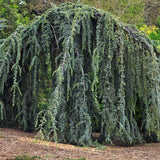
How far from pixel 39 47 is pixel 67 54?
0.62m

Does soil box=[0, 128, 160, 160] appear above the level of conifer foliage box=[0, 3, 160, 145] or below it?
below

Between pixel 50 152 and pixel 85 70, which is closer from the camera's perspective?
pixel 50 152

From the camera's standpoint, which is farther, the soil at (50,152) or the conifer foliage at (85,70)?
the conifer foliage at (85,70)

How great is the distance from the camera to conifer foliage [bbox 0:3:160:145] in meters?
3.94

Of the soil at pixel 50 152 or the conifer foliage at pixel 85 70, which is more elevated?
the conifer foliage at pixel 85 70

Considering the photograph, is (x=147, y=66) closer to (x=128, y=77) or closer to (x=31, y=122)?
(x=128, y=77)

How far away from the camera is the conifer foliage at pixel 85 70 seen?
3.94 meters

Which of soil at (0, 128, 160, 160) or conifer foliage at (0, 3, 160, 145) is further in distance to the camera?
conifer foliage at (0, 3, 160, 145)

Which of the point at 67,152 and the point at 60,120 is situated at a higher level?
the point at 60,120

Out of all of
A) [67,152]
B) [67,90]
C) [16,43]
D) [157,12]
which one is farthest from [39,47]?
[157,12]

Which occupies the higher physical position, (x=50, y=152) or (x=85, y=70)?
(x=85, y=70)

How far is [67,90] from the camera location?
3893mm

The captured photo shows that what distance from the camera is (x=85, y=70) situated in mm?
4414

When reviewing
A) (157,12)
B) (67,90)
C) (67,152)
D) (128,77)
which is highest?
(157,12)
